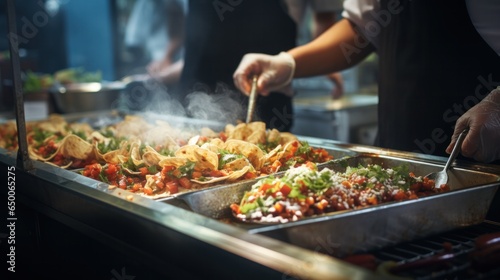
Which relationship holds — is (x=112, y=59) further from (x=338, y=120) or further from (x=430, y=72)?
(x=430, y=72)

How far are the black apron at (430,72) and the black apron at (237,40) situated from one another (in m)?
1.17

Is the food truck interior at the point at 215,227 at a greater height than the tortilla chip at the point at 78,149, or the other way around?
the tortilla chip at the point at 78,149

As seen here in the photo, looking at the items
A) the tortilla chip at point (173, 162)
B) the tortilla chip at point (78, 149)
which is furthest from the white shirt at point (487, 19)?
the tortilla chip at point (78, 149)

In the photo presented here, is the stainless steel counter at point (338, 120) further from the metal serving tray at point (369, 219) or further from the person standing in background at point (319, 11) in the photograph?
the metal serving tray at point (369, 219)

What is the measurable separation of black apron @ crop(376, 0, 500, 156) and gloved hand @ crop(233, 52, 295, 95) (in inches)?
20.2

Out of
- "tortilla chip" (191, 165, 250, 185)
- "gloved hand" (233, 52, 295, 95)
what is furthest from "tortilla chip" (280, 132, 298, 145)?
"tortilla chip" (191, 165, 250, 185)

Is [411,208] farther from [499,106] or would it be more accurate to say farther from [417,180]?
[499,106]

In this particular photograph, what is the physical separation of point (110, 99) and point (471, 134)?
139 inches

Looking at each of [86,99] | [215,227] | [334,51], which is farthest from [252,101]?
[86,99]

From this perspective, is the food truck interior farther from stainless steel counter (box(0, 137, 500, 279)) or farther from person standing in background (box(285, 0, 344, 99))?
person standing in background (box(285, 0, 344, 99))

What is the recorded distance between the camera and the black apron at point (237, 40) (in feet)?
13.0

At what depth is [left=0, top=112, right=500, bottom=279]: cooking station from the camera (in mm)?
1260

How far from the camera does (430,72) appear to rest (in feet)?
8.68

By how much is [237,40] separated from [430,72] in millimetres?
1743
